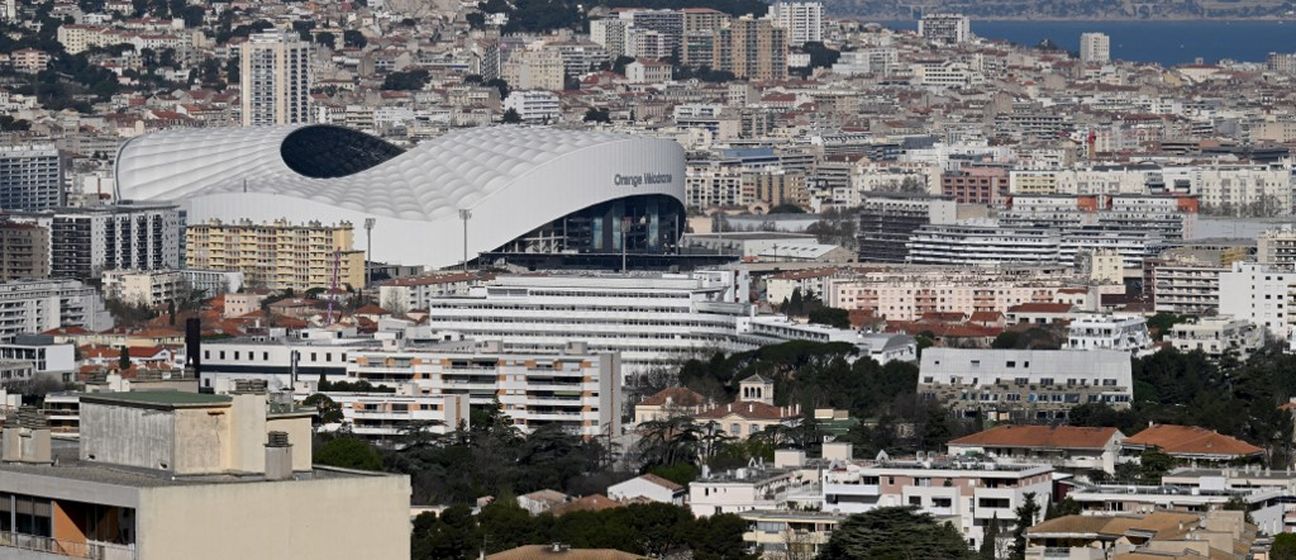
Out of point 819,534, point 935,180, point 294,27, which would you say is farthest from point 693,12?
point 819,534

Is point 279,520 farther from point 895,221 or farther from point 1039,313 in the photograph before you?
point 895,221

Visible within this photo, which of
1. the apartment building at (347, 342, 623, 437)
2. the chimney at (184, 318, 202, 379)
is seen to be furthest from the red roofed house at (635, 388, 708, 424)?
the chimney at (184, 318, 202, 379)

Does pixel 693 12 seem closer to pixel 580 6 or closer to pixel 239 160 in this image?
pixel 580 6

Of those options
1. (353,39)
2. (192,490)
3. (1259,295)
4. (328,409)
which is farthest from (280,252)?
(353,39)

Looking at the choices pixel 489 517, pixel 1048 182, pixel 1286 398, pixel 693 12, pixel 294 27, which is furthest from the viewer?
pixel 693 12

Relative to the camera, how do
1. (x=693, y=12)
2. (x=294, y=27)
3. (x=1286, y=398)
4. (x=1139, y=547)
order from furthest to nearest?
(x=693, y=12) < (x=294, y=27) < (x=1286, y=398) < (x=1139, y=547)

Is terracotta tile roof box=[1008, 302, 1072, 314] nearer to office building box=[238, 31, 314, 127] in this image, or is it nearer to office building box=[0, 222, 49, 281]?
office building box=[0, 222, 49, 281]
